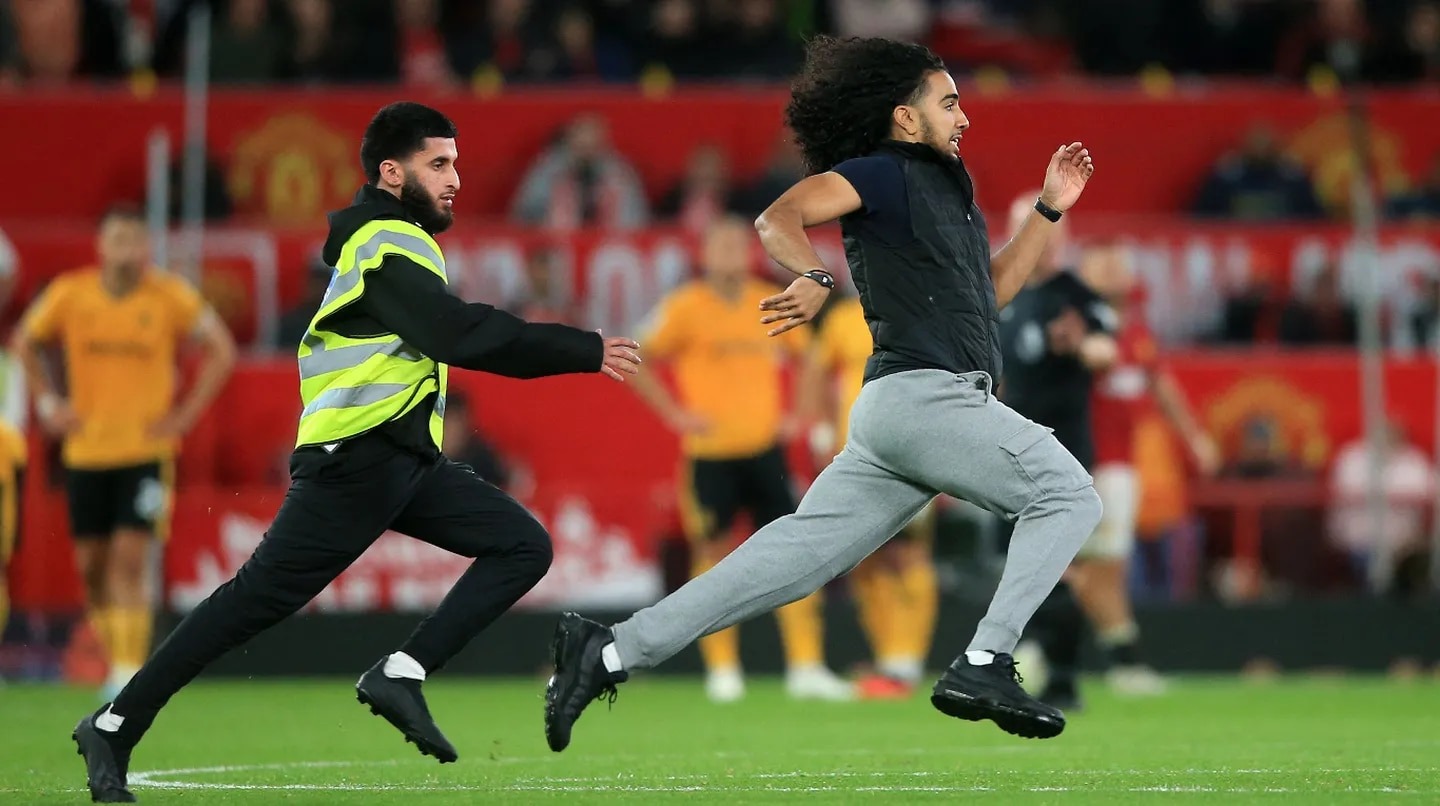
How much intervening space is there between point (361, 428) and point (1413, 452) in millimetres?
10641

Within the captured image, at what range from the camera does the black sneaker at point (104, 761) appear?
6117 mm

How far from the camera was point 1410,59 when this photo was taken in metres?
18.0

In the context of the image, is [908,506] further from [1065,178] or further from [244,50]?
[244,50]

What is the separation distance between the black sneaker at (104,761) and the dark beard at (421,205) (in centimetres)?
173

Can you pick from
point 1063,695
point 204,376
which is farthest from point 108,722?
point 204,376

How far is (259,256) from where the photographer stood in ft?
51.4

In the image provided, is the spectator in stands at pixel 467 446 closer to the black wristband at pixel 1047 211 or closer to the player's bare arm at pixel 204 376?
the player's bare arm at pixel 204 376

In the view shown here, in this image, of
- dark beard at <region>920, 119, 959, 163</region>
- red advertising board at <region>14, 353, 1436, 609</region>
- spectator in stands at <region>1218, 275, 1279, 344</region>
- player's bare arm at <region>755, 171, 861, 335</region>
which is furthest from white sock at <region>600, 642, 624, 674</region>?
spectator in stands at <region>1218, 275, 1279, 344</region>

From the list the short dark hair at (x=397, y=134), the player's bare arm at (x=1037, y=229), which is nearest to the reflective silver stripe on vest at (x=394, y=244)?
the short dark hair at (x=397, y=134)

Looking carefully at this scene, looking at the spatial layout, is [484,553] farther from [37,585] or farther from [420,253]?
[37,585]

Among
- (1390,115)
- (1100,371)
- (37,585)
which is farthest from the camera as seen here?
(1390,115)

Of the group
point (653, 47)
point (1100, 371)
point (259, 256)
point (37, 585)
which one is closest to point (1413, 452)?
point (1100, 371)

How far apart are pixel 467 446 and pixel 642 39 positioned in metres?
5.31

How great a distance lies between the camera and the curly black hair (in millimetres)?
6457
